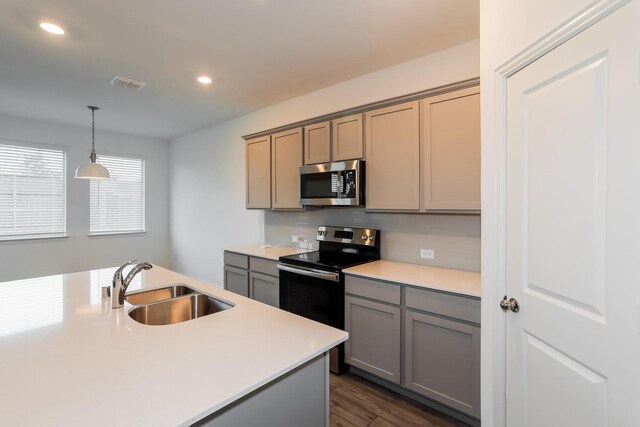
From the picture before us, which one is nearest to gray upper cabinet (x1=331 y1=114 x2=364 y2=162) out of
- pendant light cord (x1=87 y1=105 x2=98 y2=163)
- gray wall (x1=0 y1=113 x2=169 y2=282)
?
pendant light cord (x1=87 y1=105 x2=98 y2=163)

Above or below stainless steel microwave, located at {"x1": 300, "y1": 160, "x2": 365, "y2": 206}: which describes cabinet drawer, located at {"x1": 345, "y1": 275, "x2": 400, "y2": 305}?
below

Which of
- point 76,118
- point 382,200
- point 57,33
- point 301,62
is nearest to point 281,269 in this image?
point 382,200

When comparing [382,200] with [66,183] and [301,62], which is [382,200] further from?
[66,183]

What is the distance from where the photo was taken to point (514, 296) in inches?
57.6

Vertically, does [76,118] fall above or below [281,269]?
above

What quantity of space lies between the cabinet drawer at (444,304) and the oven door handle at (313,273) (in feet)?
1.99

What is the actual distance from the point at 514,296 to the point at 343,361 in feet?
5.14

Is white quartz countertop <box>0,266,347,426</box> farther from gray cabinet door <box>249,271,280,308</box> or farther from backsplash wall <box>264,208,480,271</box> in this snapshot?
backsplash wall <box>264,208,480,271</box>

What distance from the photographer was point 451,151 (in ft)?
7.21

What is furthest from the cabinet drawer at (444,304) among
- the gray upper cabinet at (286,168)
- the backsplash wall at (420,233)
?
the gray upper cabinet at (286,168)

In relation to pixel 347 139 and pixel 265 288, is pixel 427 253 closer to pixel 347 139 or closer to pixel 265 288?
pixel 347 139

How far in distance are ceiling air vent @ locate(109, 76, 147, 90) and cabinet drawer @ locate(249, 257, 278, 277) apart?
83.6 inches

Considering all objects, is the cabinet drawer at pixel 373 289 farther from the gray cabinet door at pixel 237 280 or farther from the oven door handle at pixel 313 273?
the gray cabinet door at pixel 237 280

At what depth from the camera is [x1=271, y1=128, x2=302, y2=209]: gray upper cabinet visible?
3.26 meters
